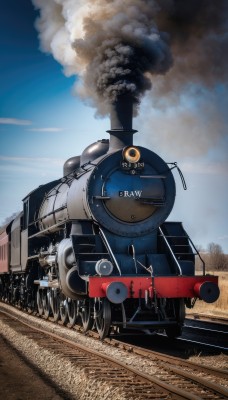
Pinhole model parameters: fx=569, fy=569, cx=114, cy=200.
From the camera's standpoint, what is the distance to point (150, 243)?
38.3 ft

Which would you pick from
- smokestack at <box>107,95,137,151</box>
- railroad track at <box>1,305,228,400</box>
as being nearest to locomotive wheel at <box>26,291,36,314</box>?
smokestack at <box>107,95,137,151</box>

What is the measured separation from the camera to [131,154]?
11375 mm

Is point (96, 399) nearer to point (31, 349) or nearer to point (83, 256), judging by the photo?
point (31, 349)

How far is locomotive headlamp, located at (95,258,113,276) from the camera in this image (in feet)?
33.7

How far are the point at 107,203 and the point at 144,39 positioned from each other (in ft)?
12.2

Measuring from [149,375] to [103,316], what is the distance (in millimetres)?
3192

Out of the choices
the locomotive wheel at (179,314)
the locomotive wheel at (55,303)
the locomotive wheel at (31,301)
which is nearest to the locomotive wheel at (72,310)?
the locomotive wheel at (55,303)

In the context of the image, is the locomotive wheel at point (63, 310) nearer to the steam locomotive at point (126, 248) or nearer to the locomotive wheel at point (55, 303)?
the locomotive wheel at point (55, 303)

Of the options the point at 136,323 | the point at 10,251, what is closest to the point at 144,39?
the point at 136,323

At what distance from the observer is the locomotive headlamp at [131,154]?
11344mm

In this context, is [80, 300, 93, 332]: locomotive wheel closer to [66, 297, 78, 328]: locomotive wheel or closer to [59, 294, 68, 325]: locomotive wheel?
[66, 297, 78, 328]: locomotive wheel

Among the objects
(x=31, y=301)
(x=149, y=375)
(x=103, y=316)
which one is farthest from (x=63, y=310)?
(x=149, y=375)

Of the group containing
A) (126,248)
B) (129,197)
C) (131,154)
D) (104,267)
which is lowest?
(104,267)

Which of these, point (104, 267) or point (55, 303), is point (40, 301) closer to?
point (55, 303)
